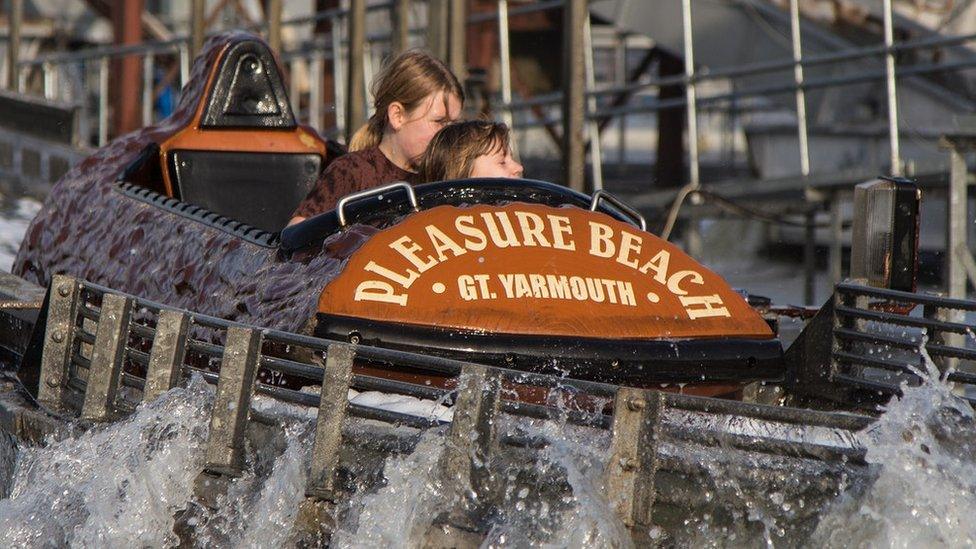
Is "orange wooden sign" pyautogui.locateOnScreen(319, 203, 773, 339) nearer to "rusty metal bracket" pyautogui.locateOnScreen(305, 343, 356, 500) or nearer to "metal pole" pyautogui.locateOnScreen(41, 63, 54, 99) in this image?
"rusty metal bracket" pyautogui.locateOnScreen(305, 343, 356, 500)

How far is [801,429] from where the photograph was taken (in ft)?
14.1

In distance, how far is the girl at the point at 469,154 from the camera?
5094 mm

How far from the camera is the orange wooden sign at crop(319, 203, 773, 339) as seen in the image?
4395 millimetres

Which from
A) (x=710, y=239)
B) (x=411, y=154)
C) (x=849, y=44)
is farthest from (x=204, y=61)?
(x=710, y=239)

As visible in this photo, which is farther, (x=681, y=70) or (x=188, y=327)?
(x=681, y=70)

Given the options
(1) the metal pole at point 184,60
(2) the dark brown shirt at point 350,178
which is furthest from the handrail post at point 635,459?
(1) the metal pole at point 184,60

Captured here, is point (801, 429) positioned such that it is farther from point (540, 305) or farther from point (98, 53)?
point (98, 53)

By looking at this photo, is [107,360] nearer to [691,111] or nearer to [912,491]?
[912,491]

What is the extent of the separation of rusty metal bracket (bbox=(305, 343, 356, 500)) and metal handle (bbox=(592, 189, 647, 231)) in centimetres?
138

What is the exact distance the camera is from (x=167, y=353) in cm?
440

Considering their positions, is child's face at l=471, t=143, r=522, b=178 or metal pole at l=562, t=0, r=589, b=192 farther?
metal pole at l=562, t=0, r=589, b=192

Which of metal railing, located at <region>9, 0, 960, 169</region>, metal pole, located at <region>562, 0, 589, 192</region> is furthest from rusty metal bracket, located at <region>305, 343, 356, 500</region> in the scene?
metal railing, located at <region>9, 0, 960, 169</region>

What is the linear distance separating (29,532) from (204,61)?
2.97m

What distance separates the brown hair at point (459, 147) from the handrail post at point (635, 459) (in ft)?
5.72
